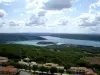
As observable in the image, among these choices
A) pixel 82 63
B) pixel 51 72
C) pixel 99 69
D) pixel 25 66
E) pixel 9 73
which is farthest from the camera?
pixel 82 63

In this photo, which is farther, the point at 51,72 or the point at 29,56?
the point at 29,56

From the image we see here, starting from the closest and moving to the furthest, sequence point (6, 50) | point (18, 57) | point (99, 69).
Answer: point (99, 69) → point (18, 57) → point (6, 50)

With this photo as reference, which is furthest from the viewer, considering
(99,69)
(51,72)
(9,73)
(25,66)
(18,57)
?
(18,57)

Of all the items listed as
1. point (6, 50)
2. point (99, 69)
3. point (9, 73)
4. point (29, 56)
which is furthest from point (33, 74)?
point (6, 50)

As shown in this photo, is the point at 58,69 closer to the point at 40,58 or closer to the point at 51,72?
the point at 51,72

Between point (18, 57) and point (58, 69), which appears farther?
point (18, 57)

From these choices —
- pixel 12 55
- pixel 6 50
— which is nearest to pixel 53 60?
pixel 12 55

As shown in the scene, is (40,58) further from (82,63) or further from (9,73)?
(9,73)

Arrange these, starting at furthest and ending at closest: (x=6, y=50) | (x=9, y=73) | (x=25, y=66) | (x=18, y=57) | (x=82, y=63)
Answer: (x=6, y=50), (x=18, y=57), (x=82, y=63), (x=25, y=66), (x=9, y=73)
